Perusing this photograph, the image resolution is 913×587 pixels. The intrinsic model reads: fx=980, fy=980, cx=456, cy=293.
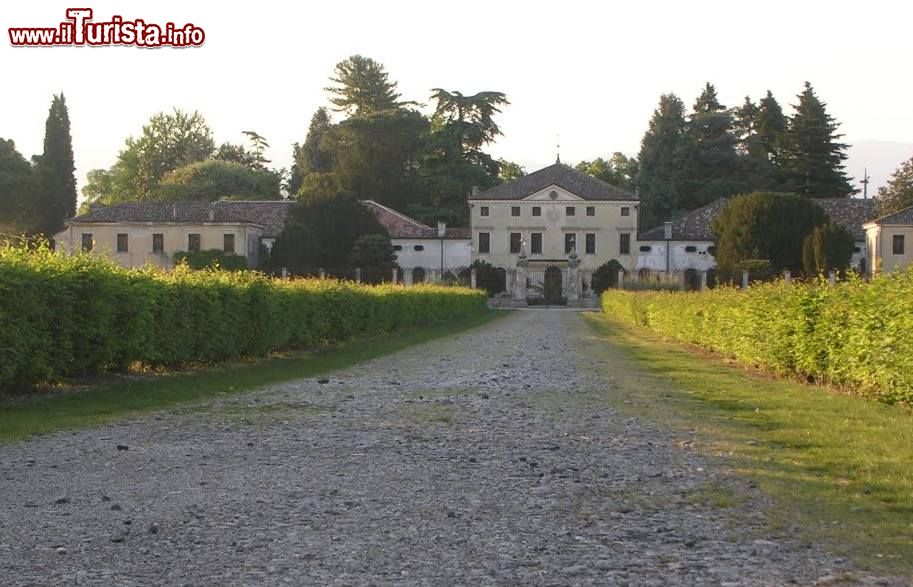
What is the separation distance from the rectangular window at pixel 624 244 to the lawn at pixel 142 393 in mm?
54473

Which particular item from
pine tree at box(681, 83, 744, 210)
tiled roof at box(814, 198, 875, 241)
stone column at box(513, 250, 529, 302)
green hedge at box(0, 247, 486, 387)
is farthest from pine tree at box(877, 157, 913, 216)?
green hedge at box(0, 247, 486, 387)

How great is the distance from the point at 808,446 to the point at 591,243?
65.8m

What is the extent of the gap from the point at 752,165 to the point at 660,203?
8.48 meters

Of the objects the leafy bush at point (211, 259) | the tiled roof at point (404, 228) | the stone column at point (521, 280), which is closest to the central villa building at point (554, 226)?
the tiled roof at point (404, 228)

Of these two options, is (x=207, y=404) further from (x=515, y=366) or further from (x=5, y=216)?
(x=5, y=216)

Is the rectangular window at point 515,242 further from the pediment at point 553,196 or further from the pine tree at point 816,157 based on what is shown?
the pine tree at point 816,157

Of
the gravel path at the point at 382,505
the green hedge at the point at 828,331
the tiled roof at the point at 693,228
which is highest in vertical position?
the tiled roof at the point at 693,228

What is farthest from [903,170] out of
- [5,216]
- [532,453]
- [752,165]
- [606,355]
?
[532,453]

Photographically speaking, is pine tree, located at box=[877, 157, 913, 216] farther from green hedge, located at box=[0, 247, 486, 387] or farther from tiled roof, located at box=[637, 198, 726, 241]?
green hedge, located at box=[0, 247, 486, 387]

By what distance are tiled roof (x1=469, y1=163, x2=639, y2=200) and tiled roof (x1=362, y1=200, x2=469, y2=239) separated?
9.83 ft

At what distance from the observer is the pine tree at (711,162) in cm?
8269

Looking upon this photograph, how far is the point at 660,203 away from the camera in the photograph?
83.9 metres

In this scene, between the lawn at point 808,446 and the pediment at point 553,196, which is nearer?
the lawn at point 808,446

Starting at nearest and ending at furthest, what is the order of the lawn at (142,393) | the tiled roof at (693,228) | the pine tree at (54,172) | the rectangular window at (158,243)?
the lawn at (142,393), the rectangular window at (158,243), the tiled roof at (693,228), the pine tree at (54,172)
